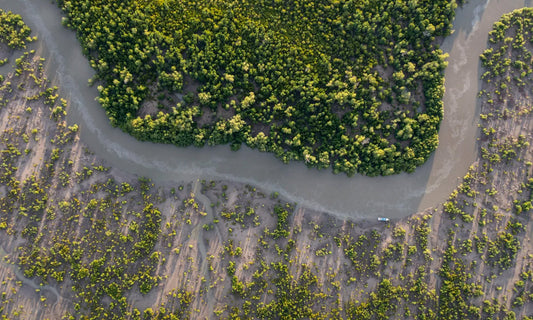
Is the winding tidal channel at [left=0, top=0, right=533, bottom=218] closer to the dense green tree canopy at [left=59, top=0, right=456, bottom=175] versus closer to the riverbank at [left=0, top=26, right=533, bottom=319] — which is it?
the riverbank at [left=0, top=26, right=533, bottom=319]

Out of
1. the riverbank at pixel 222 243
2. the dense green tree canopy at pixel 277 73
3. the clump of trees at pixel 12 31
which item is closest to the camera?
the riverbank at pixel 222 243

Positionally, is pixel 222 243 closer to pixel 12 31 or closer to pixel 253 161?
pixel 253 161

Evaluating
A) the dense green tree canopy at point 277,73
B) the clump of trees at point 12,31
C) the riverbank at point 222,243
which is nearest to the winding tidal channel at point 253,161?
the clump of trees at point 12,31

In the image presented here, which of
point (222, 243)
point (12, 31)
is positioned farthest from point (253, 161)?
point (12, 31)

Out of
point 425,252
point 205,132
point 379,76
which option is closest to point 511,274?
point 425,252

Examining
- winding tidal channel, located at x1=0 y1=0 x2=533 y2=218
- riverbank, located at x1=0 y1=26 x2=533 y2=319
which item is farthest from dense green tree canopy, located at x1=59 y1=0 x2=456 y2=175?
riverbank, located at x1=0 y1=26 x2=533 y2=319

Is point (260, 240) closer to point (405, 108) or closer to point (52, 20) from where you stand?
point (405, 108)

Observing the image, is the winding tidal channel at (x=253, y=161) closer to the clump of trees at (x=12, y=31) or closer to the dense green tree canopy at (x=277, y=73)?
the clump of trees at (x=12, y=31)
